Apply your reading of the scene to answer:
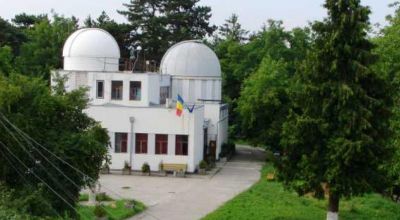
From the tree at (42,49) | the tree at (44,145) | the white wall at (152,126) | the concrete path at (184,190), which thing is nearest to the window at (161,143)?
the white wall at (152,126)

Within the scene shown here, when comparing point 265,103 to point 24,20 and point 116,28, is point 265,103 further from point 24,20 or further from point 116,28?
point 24,20

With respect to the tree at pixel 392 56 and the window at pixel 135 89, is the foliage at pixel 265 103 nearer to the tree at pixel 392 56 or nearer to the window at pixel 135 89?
the window at pixel 135 89

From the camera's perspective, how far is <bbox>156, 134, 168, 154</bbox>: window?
39.1 metres

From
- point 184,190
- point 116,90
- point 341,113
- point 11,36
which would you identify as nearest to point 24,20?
point 11,36

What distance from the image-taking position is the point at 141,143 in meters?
39.2

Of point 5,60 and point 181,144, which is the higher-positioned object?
point 5,60

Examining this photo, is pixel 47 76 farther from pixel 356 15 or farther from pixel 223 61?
pixel 356 15

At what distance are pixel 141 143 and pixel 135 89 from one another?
4528 mm

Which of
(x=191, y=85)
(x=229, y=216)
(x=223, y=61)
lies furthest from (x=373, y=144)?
(x=223, y=61)

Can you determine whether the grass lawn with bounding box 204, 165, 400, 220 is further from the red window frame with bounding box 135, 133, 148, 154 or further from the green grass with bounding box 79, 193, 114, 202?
the red window frame with bounding box 135, 133, 148, 154

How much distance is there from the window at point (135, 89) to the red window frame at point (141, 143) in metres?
3.62

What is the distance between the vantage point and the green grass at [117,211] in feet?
80.9

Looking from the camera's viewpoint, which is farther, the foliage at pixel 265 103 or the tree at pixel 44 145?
the foliage at pixel 265 103

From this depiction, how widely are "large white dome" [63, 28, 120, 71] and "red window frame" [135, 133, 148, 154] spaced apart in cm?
846
